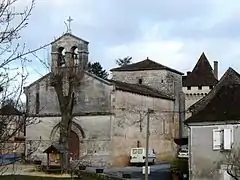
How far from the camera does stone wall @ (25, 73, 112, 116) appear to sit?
51469 millimetres

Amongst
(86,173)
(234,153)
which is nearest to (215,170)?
(234,153)

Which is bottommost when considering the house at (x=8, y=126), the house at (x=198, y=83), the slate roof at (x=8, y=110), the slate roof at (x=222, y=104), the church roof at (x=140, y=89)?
the house at (x=8, y=126)

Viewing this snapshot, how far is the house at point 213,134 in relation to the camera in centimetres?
3412

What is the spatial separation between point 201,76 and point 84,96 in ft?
76.7

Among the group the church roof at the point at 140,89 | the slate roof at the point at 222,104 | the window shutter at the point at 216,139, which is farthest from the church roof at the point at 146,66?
the window shutter at the point at 216,139

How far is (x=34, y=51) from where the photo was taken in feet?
23.3

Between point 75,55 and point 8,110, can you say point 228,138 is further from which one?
point 8,110

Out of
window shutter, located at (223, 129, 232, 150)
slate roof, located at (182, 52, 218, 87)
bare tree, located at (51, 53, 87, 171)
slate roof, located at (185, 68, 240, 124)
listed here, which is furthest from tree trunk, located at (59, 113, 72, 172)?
slate roof, located at (182, 52, 218, 87)

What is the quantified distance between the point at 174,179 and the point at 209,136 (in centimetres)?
539

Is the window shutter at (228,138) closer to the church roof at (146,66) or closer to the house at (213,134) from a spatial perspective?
the house at (213,134)

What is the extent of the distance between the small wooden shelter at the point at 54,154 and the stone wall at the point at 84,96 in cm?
716

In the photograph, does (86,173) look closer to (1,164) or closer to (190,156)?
(190,156)

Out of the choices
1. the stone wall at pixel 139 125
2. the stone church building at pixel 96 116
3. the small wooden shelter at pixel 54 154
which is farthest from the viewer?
the stone wall at pixel 139 125

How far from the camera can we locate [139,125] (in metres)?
55.3
